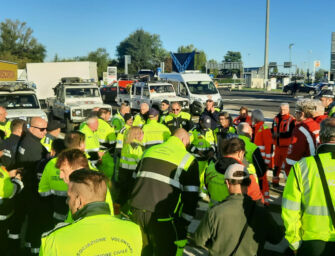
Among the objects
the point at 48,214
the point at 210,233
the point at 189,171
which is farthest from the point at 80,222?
the point at 48,214

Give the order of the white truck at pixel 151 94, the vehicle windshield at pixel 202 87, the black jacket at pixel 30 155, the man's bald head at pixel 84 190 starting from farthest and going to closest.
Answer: the vehicle windshield at pixel 202 87 → the white truck at pixel 151 94 → the black jacket at pixel 30 155 → the man's bald head at pixel 84 190

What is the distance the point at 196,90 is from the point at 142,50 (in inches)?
3046

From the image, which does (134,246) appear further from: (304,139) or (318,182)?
(304,139)

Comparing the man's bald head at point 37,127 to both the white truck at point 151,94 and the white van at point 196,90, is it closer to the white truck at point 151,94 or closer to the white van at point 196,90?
the white truck at point 151,94

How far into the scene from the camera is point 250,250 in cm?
279

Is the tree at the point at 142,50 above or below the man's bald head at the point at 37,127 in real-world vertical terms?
above

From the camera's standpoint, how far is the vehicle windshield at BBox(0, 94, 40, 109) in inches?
476

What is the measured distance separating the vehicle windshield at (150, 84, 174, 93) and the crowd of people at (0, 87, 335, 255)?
11.8 meters

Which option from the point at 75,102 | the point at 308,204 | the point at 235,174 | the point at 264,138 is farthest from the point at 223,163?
the point at 75,102

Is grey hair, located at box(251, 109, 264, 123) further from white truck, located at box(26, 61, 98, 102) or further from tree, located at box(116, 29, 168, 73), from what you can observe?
tree, located at box(116, 29, 168, 73)

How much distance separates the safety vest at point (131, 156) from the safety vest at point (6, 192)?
1.54 metres

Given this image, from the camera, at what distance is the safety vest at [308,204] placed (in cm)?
270

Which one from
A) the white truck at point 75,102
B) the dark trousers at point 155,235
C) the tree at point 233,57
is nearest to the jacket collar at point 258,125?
the dark trousers at point 155,235

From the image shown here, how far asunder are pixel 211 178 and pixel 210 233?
3.05 ft
